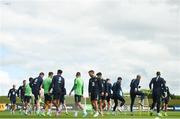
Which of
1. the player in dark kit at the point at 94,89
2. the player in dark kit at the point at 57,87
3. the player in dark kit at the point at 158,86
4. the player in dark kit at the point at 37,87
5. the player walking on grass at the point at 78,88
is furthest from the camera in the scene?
the player in dark kit at the point at 37,87

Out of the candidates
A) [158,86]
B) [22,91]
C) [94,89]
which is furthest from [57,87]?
[22,91]

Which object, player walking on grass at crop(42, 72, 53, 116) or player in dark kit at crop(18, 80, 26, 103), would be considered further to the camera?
player in dark kit at crop(18, 80, 26, 103)

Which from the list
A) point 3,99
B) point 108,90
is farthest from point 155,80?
point 3,99

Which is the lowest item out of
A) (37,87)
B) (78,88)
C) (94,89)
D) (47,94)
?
(47,94)

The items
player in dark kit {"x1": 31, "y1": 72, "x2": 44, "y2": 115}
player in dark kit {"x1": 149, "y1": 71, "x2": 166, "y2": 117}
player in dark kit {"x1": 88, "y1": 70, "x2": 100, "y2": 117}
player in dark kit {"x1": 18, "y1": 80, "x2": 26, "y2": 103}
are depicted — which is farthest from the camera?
player in dark kit {"x1": 18, "y1": 80, "x2": 26, "y2": 103}

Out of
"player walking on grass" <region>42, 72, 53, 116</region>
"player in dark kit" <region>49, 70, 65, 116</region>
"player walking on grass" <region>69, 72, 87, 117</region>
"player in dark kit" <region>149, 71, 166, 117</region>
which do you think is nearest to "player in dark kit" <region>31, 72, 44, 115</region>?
"player walking on grass" <region>42, 72, 53, 116</region>

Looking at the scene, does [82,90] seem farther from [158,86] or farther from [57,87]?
[158,86]

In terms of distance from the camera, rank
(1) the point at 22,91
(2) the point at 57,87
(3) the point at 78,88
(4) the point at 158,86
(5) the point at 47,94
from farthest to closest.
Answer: (1) the point at 22,91 → (5) the point at 47,94 → (3) the point at 78,88 → (4) the point at 158,86 → (2) the point at 57,87

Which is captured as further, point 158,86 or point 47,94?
point 47,94

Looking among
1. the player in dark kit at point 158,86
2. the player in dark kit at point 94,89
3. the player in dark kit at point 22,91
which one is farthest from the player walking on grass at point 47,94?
the player in dark kit at point 22,91

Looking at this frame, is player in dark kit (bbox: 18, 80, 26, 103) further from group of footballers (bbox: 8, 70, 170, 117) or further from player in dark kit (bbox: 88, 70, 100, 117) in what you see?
player in dark kit (bbox: 88, 70, 100, 117)

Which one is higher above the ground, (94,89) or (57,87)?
(57,87)

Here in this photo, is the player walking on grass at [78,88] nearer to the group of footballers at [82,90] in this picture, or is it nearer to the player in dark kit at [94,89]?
the group of footballers at [82,90]

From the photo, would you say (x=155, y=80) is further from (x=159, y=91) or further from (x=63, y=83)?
(x=63, y=83)
